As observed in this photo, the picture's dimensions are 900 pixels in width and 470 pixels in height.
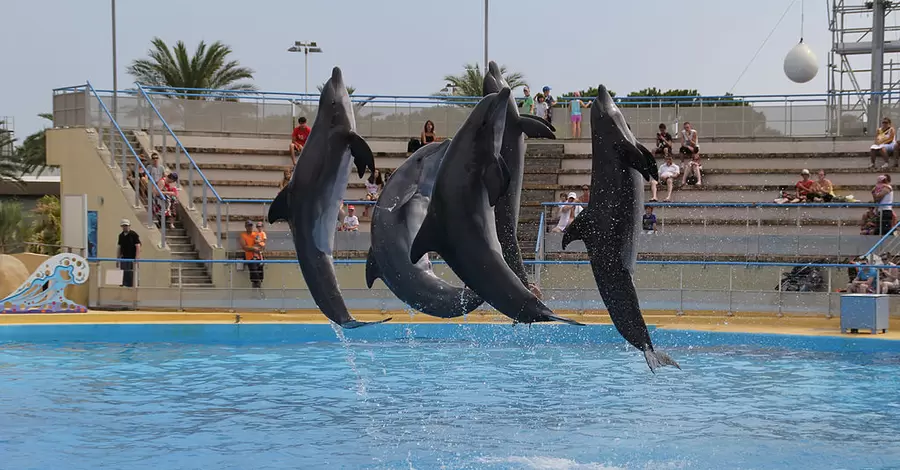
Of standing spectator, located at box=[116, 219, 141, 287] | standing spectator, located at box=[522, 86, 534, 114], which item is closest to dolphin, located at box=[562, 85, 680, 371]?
standing spectator, located at box=[116, 219, 141, 287]

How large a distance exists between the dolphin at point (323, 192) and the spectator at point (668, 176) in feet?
45.4

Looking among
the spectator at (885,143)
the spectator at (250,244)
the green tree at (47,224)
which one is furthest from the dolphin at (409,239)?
the green tree at (47,224)

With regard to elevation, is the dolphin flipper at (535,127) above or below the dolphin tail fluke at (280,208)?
above

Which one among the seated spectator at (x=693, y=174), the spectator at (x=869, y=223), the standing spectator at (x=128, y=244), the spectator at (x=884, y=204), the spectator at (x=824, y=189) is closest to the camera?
the spectator at (x=884, y=204)

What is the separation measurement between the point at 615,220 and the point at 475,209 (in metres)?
0.90

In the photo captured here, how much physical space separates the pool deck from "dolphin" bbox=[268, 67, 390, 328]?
7.94 metres

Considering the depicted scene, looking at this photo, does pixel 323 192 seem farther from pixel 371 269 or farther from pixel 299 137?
pixel 299 137

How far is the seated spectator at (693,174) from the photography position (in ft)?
69.4

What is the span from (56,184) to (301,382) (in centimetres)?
4198

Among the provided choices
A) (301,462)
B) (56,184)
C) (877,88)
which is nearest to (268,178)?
(877,88)

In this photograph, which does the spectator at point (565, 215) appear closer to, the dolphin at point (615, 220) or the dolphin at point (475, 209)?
the dolphin at point (615, 220)

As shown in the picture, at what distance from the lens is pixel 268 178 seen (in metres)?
22.6

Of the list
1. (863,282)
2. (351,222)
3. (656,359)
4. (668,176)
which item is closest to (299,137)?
(351,222)

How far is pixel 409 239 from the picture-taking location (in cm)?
696
